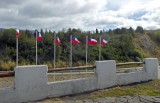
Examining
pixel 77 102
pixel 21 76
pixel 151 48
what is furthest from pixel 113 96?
pixel 151 48

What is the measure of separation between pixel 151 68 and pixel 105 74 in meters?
4.25

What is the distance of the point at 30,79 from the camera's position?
10.7 metres

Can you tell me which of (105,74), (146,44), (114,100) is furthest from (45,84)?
(146,44)

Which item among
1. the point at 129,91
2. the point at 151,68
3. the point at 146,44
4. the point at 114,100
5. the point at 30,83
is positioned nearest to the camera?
the point at 30,83

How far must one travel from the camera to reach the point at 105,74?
1377 cm

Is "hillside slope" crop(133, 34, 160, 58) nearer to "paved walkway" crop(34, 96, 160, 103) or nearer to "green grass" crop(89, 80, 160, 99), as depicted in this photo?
"green grass" crop(89, 80, 160, 99)

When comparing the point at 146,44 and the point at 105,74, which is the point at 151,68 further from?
the point at 146,44

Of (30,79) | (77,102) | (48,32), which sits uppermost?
(48,32)

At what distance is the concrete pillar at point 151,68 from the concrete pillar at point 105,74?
3077 mm

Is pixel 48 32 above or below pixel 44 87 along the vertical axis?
above

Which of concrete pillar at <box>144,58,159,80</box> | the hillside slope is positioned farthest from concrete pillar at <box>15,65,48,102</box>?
the hillside slope

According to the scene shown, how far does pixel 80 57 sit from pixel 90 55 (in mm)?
2223

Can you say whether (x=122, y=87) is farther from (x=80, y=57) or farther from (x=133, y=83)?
(x=80, y=57)

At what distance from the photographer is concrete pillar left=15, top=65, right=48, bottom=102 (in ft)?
33.9
